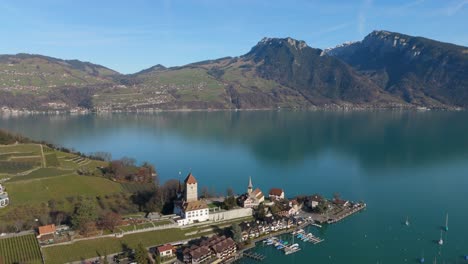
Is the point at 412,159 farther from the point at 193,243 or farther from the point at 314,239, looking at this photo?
the point at 193,243

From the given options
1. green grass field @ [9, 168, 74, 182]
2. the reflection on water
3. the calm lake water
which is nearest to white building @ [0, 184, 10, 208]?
green grass field @ [9, 168, 74, 182]

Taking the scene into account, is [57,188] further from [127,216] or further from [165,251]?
[165,251]

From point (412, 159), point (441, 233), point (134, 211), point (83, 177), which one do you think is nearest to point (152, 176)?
point (83, 177)

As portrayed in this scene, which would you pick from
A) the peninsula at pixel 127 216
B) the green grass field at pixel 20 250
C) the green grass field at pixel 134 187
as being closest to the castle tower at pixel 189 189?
the peninsula at pixel 127 216

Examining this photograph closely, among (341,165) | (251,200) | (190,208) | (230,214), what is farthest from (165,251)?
(341,165)

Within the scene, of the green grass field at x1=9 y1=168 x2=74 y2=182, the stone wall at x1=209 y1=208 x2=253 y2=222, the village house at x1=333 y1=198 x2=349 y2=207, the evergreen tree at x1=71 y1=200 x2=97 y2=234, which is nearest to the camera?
the evergreen tree at x1=71 y1=200 x2=97 y2=234

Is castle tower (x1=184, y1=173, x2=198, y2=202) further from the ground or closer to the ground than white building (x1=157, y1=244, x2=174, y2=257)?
further from the ground

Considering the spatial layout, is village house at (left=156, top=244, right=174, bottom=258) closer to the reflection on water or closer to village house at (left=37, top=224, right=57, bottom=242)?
village house at (left=37, top=224, right=57, bottom=242)

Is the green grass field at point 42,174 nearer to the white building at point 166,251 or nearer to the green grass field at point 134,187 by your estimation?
the green grass field at point 134,187
